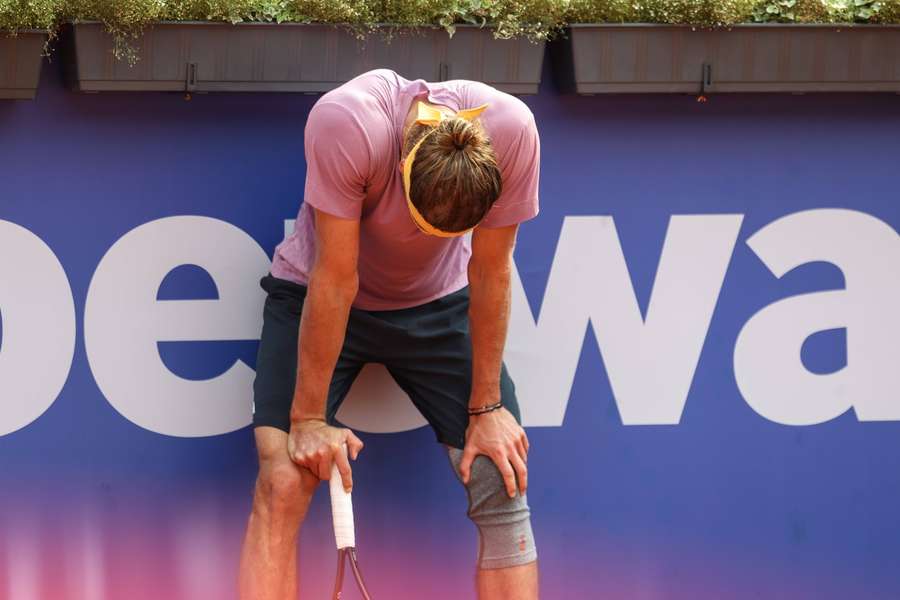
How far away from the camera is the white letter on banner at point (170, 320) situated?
9.36 feet

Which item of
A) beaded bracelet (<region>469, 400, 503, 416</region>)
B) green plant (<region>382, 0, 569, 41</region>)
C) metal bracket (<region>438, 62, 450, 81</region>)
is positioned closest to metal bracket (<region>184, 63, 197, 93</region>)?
green plant (<region>382, 0, 569, 41</region>)

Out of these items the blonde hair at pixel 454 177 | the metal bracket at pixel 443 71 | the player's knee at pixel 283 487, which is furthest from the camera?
the metal bracket at pixel 443 71

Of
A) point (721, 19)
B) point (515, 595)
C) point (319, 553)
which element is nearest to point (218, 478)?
point (319, 553)

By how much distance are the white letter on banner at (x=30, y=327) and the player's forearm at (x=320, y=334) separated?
69cm

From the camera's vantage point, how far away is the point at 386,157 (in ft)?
7.77

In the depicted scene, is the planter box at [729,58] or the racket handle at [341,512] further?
the planter box at [729,58]

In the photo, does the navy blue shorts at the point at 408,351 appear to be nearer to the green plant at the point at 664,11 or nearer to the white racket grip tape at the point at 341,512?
the white racket grip tape at the point at 341,512

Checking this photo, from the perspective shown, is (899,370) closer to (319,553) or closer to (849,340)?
(849,340)

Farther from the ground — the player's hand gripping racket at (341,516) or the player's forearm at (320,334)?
the player's forearm at (320,334)

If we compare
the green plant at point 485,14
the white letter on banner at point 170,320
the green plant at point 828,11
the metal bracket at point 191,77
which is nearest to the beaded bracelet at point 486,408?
the white letter on banner at point 170,320

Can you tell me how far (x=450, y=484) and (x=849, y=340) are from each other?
42.0 inches

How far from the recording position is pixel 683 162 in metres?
2.97

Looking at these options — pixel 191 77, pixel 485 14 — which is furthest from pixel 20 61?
pixel 485 14

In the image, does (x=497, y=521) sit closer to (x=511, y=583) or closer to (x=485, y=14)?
(x=511, y=583)
